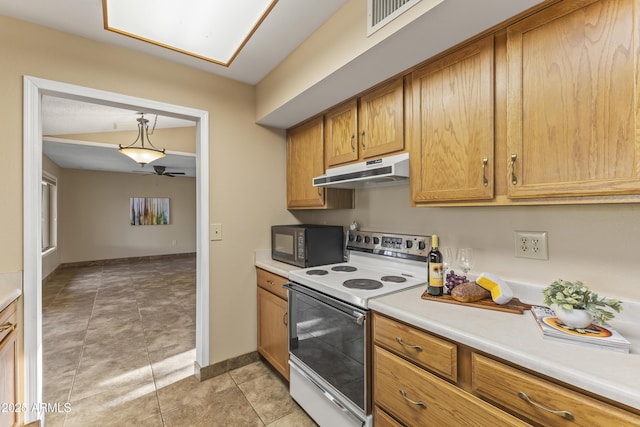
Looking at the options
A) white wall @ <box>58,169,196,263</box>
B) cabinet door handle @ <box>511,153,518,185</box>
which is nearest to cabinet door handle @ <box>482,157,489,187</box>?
cabinet door handle @ <box>511,153,518,185</box>

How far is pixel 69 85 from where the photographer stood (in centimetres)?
168

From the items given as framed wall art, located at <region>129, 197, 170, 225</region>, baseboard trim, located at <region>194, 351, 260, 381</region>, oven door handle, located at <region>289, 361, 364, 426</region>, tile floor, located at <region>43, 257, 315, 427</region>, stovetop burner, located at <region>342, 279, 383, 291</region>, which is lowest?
tile floor, located at <region>43, 257, 315, 427</region>

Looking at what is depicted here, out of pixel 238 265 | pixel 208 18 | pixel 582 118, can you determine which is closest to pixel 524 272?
pixel 582 118

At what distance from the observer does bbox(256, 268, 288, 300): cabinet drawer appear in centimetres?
205

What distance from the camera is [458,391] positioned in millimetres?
988

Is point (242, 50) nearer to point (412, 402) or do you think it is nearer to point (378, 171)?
point (378, 171)

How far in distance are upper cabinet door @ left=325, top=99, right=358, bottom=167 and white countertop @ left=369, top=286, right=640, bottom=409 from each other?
103 cm

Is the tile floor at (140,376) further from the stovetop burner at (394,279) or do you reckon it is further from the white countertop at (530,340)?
the white countertop at (530,340)

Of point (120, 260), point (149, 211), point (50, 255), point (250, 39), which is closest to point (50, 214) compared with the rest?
point (50, 255)

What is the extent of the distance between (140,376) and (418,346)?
7.41ft

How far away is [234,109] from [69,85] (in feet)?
3.34

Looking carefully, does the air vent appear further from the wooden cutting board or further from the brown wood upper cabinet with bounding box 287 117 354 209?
the wooden cutting board

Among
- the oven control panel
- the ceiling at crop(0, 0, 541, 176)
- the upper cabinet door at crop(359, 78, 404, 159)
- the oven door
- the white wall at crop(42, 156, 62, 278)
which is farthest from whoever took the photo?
the white wall at crop(42, 156, 62, 278)

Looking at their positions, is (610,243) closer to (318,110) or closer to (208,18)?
(318,110)
